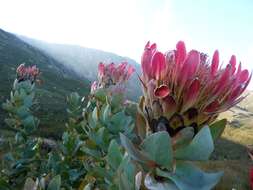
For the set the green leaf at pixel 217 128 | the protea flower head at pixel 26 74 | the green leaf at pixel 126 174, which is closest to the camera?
the green leaf at pixel 126 174

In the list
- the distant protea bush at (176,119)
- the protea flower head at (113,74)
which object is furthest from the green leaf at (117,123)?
the distant protea bush at (176,119)

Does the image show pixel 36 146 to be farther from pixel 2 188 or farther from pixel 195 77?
pixel 195 77

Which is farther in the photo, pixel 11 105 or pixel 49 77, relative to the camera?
pixel 49 77

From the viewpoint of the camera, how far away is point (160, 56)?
166cm

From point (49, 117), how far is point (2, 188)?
37375mm

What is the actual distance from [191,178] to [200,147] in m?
0.13

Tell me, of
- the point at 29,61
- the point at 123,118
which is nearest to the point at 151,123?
the point at 123,118

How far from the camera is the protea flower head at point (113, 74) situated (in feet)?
12.3

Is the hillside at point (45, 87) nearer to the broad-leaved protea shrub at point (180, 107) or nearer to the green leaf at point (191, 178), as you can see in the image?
the broad-leaved protea shrub at point (180, 107)

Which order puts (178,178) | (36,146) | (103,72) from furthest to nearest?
(36,146) → (103,72) → (178,178)

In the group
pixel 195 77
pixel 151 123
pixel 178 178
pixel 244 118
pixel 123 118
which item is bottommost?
pixel 244 118

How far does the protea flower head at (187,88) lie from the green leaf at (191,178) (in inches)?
7.5

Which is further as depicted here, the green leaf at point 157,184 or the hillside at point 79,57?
the hillside at point 79,57

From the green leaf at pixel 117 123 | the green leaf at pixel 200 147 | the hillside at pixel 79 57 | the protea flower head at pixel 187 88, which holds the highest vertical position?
the protea flower head at pixel 187 88
